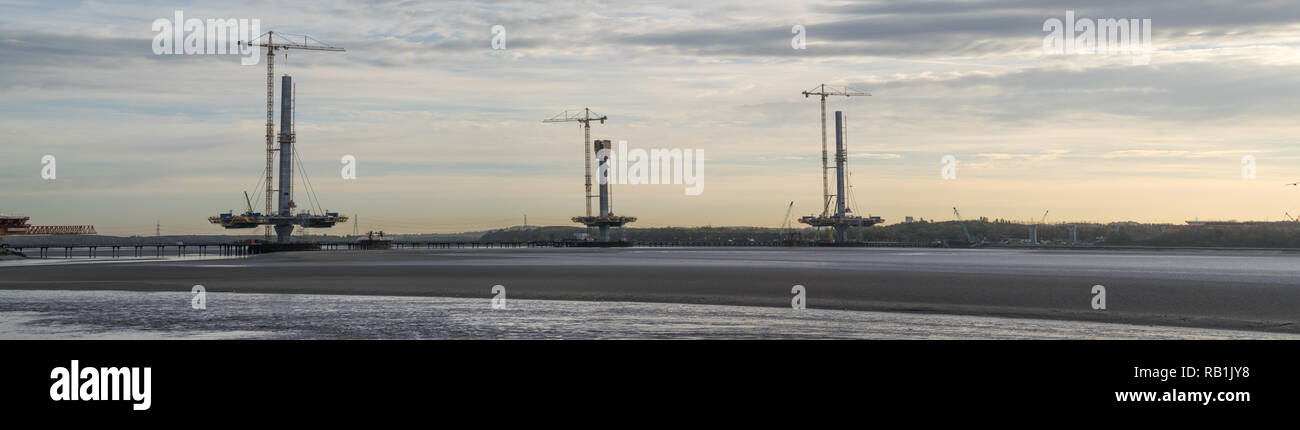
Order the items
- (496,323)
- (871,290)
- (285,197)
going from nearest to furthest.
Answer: (496,323) < (871,290) < (285,197)

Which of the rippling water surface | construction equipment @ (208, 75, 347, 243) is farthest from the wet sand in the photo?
construction equipment @ (208, 75, 347, 243)

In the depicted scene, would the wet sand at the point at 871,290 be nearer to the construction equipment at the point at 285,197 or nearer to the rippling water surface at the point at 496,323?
the rippling water surface at the point at 496,323

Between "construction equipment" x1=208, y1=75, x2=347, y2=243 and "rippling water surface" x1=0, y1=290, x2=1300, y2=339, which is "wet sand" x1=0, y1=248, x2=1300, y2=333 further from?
"construction equipment" x1=208, y1=75, x2=347, y2=243

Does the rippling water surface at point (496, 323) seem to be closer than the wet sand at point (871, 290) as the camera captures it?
Yes

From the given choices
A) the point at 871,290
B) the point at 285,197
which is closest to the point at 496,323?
the point at 871,290

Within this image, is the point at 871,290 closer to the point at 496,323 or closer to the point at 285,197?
the point at 496,323

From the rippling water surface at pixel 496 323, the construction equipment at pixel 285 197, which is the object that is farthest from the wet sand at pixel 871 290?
the construction equipment at pixel 285 197

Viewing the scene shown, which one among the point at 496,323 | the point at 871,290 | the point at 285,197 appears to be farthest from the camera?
the point at 285,197

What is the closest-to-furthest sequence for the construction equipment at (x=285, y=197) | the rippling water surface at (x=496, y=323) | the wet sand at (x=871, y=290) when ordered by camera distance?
the rippling water surface at (x=496, y=323)
the wet sand at (x=871, y=290)
the construction equipment at (x=285, y=197)
